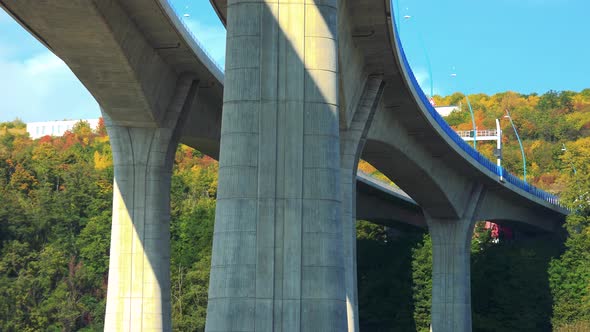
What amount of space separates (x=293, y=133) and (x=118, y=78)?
1708 centimetres

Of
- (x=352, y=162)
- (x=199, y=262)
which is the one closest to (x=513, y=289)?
(x=199, y=262)

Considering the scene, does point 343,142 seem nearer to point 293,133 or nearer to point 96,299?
point 293,133

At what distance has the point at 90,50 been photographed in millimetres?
41625

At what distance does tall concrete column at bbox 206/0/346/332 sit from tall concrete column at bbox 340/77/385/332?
Answer: 65.0ft

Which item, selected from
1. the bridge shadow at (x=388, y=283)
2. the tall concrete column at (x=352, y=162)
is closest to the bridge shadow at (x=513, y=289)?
the bridge shadow at (x=388, y=283)

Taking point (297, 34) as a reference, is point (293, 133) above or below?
below

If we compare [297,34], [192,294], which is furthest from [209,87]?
[192,294]

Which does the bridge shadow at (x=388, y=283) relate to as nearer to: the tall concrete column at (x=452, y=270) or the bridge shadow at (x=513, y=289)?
the bridge shadow at (x=513, y=289)

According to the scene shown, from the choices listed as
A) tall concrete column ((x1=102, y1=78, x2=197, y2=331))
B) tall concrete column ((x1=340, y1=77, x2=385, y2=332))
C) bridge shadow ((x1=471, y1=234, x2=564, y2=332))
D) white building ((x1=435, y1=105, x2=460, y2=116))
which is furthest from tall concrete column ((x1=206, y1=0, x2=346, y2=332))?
white building ((x1=435, y1=105, x2=460, y2=116))

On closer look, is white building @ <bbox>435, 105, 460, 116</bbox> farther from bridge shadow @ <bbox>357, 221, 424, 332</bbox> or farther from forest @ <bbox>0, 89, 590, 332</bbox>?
bridge shadow @ <bbox>357, 221, 424, 332</bbox>

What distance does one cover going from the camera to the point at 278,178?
28.5 metres

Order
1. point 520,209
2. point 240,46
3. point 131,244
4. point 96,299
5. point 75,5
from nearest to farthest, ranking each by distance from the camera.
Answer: point 240,46
point 75,5
point 131,244
point 520,209
point 96,299

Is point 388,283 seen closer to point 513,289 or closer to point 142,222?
point 513,289

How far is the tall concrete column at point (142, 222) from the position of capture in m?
48.9
